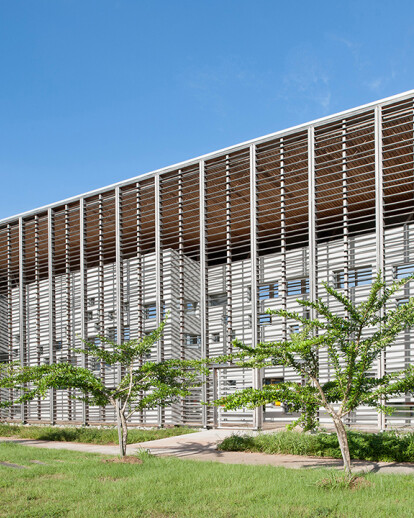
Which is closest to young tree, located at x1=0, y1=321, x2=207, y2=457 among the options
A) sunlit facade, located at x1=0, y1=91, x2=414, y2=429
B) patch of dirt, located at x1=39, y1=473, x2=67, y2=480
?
patch of dirt, located at x1=39, y1=473, x2=67, y2=480

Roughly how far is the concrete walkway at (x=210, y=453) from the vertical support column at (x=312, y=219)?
215 inches

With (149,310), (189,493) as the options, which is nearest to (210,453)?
(189,493)

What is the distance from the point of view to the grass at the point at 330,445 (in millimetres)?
11703

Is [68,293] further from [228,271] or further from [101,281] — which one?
[228,271]

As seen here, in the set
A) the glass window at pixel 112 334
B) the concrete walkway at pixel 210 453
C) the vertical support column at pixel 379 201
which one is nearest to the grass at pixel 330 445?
the concrete walkway at pixel 210 453

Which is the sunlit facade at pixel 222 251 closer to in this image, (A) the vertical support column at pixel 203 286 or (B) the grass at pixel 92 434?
(A) the vertical support column at pixel 203 286

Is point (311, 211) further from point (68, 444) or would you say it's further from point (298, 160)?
point (68, 444)

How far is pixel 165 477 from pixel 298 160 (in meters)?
13.0

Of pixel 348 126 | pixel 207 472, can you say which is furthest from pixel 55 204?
pixel 207 472

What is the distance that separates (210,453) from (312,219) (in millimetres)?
8311

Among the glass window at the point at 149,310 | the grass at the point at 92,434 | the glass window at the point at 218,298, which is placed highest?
the glass window at the point at 218,298

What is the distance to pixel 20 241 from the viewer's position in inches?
1046

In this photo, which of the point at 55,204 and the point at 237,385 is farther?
the point at 55,204

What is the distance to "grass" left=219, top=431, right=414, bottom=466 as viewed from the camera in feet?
38.4
